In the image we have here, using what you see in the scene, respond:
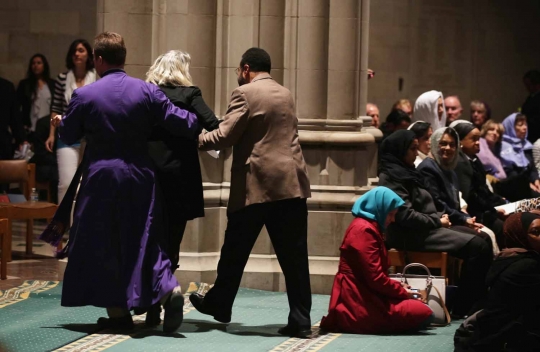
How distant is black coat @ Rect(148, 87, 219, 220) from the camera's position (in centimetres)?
861

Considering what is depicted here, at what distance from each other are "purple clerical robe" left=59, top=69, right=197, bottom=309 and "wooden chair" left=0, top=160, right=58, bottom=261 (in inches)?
106

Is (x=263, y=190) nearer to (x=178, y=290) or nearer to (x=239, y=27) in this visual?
(x=178, y=290)

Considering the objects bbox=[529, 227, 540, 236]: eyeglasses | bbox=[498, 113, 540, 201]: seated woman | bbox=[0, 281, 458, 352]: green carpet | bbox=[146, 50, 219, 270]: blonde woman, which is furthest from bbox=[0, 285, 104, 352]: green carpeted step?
bbox=[498, 113, 540, 201]: seated woman

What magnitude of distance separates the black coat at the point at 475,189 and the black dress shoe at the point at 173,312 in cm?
339

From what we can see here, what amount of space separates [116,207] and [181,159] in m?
0.59

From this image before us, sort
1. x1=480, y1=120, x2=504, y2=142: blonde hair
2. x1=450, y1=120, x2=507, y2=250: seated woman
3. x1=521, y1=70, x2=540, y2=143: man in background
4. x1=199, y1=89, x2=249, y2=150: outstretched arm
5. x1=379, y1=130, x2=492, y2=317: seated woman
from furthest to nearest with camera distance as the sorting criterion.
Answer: x1=521, y1=70, x2=540, y2=143: man in background < x1=480, y1=120, x2=504, y2=142: blonde hair < x1=450, y1=120, x2=507, y2=250: seated woman < x1=379, y1=130, x2=492, y2=317: seated woman < x1=199, y1=89, x2=249, y2=150: outstretched arm

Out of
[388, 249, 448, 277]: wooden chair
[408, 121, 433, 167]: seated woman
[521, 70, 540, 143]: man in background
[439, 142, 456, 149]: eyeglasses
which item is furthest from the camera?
[521, 70, 540, 143]: man in background

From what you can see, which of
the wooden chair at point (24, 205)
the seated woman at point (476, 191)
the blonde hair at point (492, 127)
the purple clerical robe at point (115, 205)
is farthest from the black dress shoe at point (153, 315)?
the blonde hair at point (492, 127)

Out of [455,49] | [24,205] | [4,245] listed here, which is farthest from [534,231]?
[455,49]

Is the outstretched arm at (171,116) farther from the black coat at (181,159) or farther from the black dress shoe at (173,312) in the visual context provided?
the black dress shoe at (173,312)

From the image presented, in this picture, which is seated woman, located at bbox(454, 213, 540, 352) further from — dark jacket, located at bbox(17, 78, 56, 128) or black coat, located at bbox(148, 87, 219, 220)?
dark jacket, located at bbox(17, 78, 56, 128)

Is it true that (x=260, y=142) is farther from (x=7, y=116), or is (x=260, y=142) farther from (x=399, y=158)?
(x=7, y=116)

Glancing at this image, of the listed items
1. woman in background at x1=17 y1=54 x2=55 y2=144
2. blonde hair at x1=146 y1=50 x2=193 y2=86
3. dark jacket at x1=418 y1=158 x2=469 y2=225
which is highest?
blonde hair at x1=146 y1=50 x2=193 y2=86

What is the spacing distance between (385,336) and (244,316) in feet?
3.58
